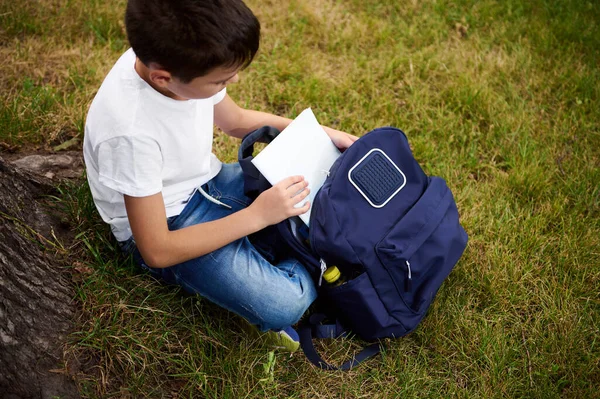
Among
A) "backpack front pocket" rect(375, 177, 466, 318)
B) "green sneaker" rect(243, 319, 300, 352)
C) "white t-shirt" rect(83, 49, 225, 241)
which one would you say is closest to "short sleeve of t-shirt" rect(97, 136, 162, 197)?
"white t-shirt" rect(83, 49, 225, 241)

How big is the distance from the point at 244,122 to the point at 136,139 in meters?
0.66

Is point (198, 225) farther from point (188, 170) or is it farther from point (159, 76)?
point (159, 76)

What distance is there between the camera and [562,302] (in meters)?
2.19

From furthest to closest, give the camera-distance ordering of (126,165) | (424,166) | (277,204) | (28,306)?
(424,166), (277,204), (28,306), (126,165)

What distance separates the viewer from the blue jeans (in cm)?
181

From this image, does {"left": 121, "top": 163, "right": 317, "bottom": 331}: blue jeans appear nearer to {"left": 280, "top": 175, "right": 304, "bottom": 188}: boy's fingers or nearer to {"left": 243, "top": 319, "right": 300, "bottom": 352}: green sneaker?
{"left": 243, "top": 319, "right": 300, "bottom": 352}: green sneaker

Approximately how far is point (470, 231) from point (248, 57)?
133 cm

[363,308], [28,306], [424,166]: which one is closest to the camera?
[28,306]

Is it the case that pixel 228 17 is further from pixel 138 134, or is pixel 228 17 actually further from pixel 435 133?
pixel 435 133

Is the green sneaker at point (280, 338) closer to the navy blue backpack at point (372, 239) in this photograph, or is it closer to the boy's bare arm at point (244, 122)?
the navy blue backpack at point (372, 239)

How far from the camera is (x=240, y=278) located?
71.3 inches

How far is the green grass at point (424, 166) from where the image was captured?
6.15 ft

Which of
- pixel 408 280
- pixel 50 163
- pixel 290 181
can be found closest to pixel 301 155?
pixel 290 181

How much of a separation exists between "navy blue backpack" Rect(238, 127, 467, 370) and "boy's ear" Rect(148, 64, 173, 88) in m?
0.44
